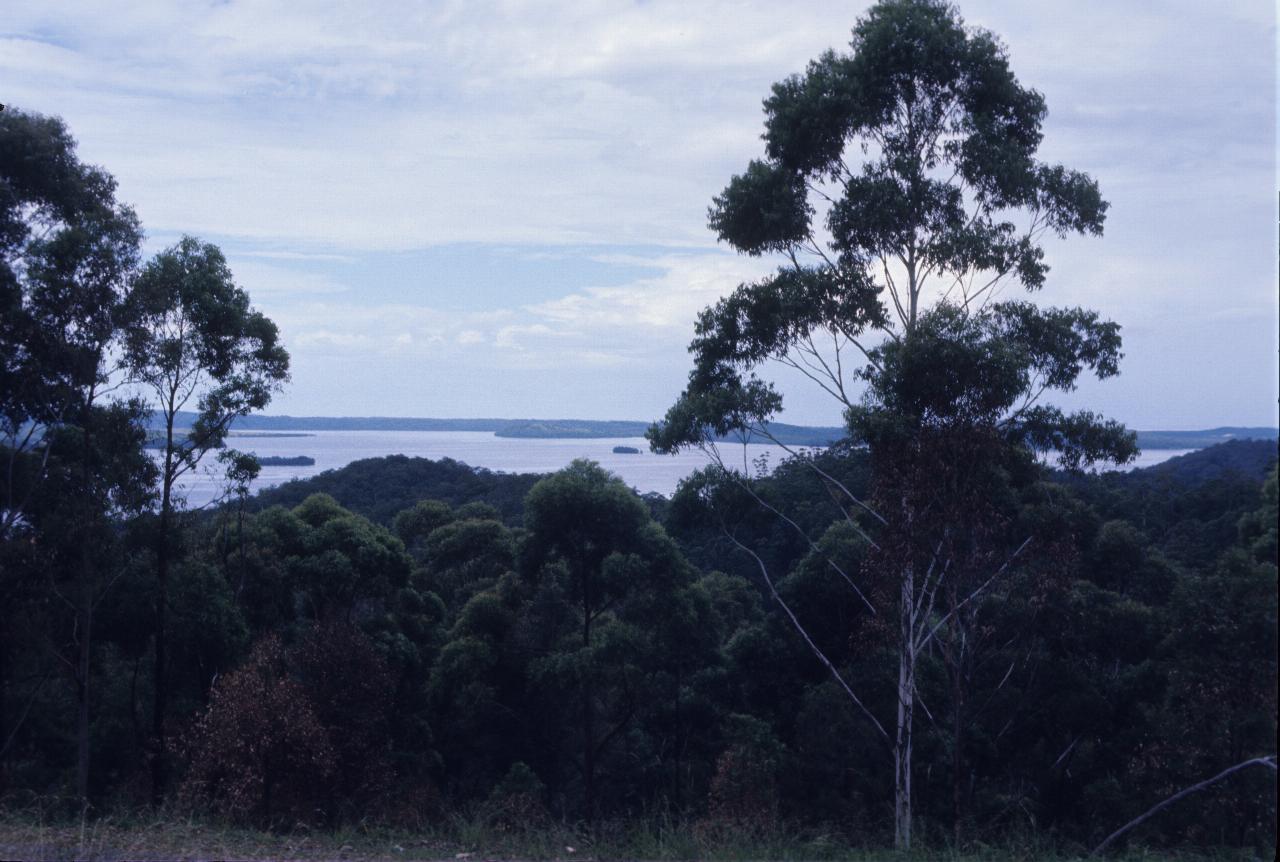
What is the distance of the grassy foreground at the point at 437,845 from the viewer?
255 inches

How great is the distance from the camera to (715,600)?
21359mm

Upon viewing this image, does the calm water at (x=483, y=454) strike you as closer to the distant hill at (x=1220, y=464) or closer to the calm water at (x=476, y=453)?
the calm water at (x=476, y=453)

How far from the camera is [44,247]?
1115 centimetres

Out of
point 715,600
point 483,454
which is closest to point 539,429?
point 483,454

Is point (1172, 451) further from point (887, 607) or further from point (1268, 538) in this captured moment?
point (1268, 538)

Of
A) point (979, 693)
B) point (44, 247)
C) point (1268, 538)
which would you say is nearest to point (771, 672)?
point (979, 693)

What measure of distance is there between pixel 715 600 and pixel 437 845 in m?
14.8

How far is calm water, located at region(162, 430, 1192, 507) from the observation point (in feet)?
45.0

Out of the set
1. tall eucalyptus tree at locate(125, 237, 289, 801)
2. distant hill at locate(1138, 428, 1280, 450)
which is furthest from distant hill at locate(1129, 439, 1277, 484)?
tall eucalyptus tree at locate(125, 237, 289, 801)

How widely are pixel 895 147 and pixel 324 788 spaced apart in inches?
458

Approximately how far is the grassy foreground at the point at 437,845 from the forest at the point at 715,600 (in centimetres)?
9

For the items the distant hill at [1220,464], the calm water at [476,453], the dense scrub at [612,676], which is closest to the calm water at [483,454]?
the calm water at [476,453]

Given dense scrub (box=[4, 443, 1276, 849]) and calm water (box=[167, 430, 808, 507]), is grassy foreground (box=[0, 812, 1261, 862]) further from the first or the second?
calm water (box=[167, 430, 808, 507])

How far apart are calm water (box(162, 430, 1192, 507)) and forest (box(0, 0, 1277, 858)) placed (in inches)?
15.9
